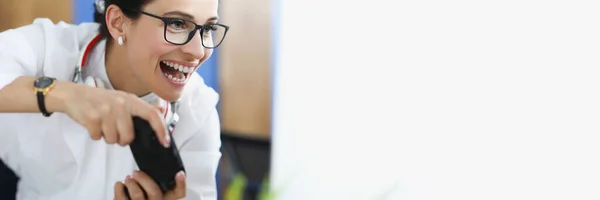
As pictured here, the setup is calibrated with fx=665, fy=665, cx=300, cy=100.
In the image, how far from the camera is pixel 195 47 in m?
1.16

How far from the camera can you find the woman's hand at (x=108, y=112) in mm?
959

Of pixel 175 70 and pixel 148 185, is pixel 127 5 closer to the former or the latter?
pixel 175 70

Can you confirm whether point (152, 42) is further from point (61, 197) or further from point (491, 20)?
point (491, 20)

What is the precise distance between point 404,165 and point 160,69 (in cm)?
50

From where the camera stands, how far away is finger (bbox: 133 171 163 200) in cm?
112

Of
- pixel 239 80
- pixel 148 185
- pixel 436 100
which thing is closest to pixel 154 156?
pixel 148 185

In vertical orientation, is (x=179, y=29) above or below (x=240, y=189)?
above

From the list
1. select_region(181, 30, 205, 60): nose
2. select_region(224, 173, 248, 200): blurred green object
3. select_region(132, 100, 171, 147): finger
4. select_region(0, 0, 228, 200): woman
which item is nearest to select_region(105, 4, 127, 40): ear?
select_region(0, 0, 228, 200): woman

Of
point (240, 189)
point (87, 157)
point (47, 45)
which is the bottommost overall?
point (240, 189)

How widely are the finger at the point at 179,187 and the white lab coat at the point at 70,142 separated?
119 millimetres

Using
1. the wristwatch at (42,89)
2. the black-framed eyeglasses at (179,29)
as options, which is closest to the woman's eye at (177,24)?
the black-framed eyeglasses at (179,29)

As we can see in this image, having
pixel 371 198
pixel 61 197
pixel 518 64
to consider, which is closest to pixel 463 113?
pixel 518 64

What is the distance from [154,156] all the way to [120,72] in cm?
22

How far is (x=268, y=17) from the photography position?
4.24ft
